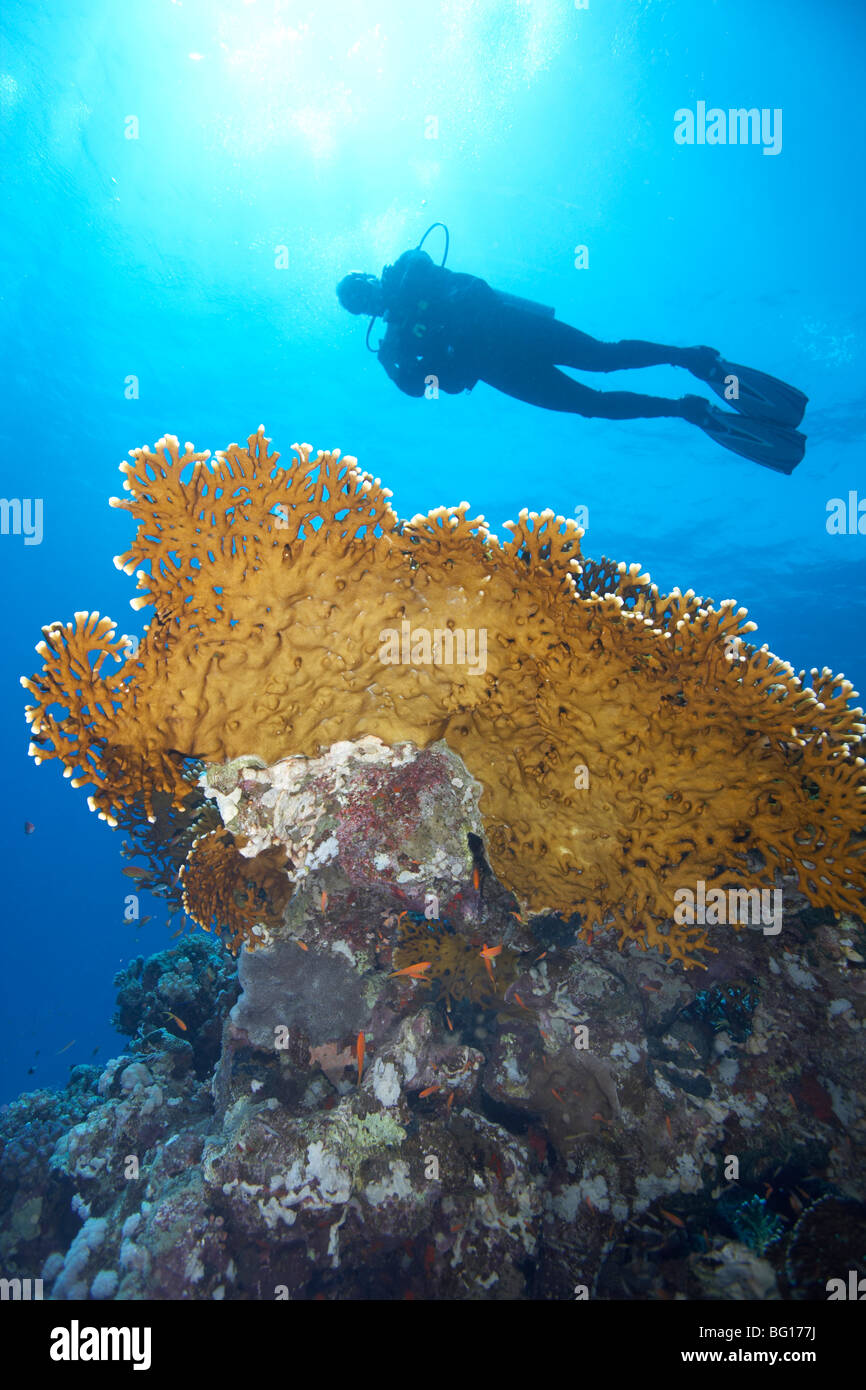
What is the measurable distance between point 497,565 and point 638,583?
3.35ft

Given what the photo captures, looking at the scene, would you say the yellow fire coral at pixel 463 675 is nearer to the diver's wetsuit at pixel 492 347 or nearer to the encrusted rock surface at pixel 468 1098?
the encrusted rock surface at pixel 468 1098

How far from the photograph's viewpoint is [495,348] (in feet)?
32.3

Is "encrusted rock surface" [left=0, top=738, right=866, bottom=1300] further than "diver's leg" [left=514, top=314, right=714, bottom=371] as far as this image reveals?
No

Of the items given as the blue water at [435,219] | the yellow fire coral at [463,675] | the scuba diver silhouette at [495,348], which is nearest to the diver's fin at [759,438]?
the scuba diver silhouette at [495,348]

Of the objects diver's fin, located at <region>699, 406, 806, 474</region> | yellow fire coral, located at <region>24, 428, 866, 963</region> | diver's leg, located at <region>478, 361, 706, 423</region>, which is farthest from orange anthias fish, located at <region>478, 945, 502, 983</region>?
diver's leg, located at <region>478, 361, 706, 423</region>

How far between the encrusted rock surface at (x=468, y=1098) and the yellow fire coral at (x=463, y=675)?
0.64 metres

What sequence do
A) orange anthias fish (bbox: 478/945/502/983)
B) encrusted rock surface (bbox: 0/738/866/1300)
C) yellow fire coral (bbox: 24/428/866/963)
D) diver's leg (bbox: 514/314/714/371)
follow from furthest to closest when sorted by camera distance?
diver's leg (bbox: 514/314/714/371)
orange anthias fish (bbox: 478/945/502/983)
encrusted rock surface (bbox: 0/738/866/1300)
yellow fire coral (bbox: 24/428/866/963)

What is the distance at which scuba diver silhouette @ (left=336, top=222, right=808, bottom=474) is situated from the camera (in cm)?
921

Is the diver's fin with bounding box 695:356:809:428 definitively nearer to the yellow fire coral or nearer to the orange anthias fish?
the yellow fire coral

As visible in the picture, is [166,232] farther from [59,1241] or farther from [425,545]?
[59,1241]

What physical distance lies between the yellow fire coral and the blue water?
20863mm

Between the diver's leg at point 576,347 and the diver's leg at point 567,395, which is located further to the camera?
the diver's leg at point 576,347

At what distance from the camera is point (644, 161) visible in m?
17.8

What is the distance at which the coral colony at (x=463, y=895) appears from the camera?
138 inches
